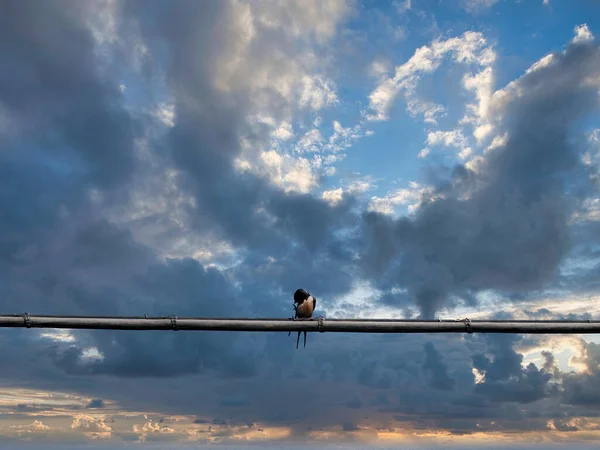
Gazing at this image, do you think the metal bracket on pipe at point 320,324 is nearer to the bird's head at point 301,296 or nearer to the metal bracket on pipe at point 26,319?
the bird's head at point 301,296

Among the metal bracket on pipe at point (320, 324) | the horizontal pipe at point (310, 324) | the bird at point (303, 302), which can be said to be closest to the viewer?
the horizontal pipe at point (310, 324)

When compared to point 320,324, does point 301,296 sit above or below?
above

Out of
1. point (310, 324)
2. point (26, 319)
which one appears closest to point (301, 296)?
point (310, 324)

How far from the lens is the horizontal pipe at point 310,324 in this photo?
10.2m

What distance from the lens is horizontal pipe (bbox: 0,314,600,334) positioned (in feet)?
33.4

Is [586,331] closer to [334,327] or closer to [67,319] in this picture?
[334,327]

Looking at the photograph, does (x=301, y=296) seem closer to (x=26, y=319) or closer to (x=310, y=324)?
(x=310, y=324)

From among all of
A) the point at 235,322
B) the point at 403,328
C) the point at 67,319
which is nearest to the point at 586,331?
the point at 403,328

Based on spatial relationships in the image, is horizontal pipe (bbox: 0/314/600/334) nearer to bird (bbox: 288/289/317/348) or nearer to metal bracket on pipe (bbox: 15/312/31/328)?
metal bracket on pipe (bbox: 15/312/31/328)

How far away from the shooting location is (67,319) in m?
10.2

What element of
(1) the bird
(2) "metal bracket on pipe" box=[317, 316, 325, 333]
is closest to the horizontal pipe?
(2) "metal bracket on pipe" box=[317, 316, 325, 333]

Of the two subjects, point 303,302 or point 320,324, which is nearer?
point 320,324

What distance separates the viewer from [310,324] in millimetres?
10500

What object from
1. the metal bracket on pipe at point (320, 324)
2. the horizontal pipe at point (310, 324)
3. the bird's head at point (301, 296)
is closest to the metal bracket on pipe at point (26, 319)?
the horizontal pipe at point (310, 324)
